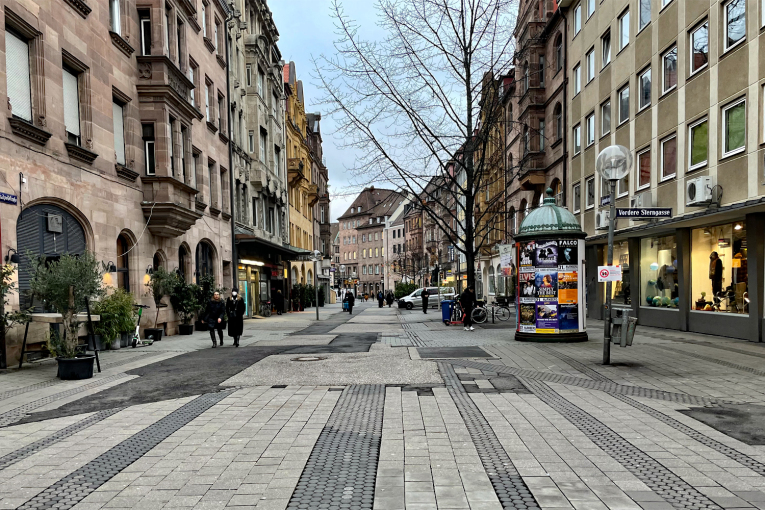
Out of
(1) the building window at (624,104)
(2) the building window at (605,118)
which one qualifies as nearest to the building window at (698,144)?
(1) the building window at (624,104)

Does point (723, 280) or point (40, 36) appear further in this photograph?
point (723, 280)

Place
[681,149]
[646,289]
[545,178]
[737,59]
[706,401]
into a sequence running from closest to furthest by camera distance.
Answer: [706,401]
[737,59]
[681,149]
[646,289]
[545,178]

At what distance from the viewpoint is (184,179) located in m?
21.1

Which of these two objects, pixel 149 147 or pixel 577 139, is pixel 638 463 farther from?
pixel 577 139

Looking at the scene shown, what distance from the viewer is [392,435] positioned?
5.96 metres

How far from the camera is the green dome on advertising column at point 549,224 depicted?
48.6 ft

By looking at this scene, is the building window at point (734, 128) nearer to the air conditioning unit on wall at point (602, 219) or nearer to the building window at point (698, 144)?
the building window at point (698, 144)

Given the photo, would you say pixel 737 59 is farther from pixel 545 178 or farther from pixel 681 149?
pixel 545 178

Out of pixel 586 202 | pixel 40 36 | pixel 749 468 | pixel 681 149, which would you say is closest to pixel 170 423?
pixel 749 468

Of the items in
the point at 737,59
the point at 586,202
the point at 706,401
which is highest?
the point at 737,59

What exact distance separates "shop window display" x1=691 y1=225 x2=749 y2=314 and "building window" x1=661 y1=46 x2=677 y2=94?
15.5 ft

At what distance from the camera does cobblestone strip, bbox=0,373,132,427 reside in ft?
23.2

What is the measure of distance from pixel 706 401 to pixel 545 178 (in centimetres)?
2567

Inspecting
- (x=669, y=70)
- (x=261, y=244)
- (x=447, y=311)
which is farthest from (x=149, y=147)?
(x=669, y=70)
